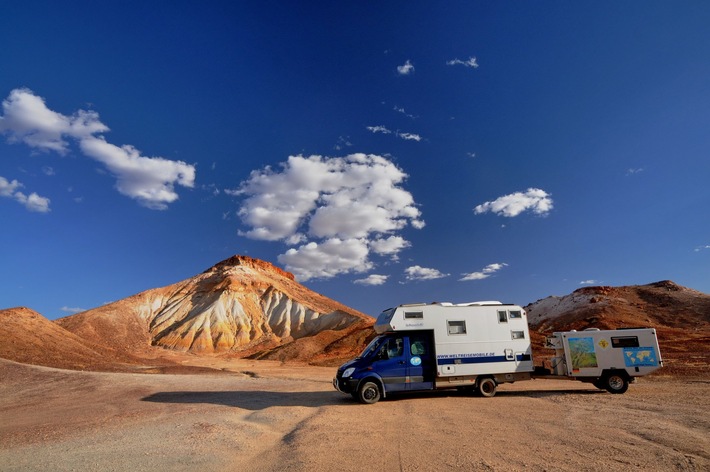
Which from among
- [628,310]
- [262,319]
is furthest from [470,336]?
[628,310]

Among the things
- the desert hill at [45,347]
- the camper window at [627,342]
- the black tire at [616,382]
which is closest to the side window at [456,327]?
the black tire at [616,382]

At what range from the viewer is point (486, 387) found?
15664 mm

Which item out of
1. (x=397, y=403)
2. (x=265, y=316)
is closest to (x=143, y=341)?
(x=265, y=316)

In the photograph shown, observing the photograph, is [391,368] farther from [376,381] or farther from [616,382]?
[616,382]

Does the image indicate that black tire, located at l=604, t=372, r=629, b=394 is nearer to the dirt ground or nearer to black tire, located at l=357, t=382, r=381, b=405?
the dirt ground

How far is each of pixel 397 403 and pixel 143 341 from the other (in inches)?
2822

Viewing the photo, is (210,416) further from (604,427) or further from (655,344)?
(655,344)

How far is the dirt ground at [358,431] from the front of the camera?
743cm

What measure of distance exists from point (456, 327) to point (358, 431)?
22.8ft

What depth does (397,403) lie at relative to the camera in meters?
14.2

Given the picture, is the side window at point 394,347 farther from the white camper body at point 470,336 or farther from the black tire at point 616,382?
the black tire at point 616,382

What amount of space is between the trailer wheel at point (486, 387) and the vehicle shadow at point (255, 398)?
489 centimetres

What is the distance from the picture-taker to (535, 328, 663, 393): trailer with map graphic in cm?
1627

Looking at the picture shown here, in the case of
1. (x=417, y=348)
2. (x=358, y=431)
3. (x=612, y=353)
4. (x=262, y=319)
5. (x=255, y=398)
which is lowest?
(x=358, y=431)
